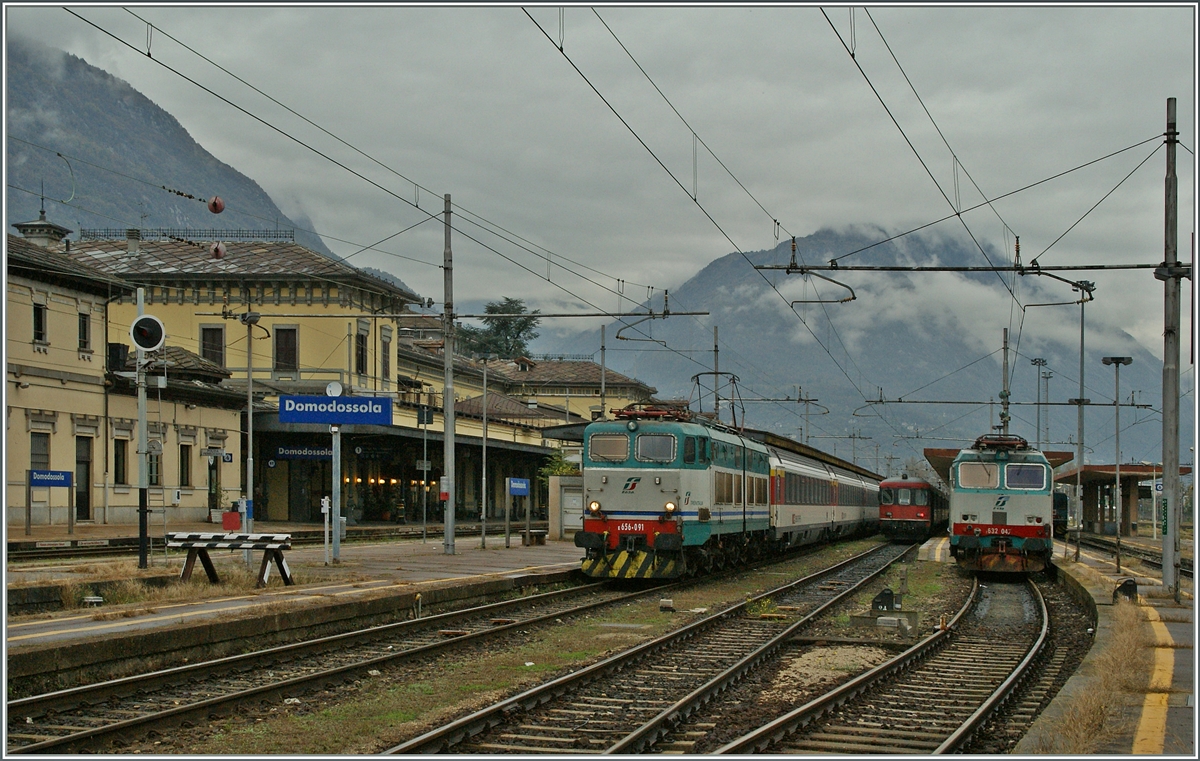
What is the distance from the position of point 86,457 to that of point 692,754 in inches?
1360

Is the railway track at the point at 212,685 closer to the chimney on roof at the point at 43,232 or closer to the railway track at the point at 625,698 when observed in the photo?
the railway track at the point at 625,698

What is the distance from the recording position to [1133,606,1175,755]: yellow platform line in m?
8.88

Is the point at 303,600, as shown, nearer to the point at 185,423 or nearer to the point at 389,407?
the point at 389,407

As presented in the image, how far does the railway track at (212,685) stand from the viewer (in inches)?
385

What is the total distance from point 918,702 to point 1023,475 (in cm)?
1728

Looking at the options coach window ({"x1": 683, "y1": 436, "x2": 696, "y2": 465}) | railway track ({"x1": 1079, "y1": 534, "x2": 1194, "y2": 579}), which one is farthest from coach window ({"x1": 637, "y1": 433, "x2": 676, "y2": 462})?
railway track ({"x1": 1079, "y1": 534, "x2": 1194, "y2": 579})

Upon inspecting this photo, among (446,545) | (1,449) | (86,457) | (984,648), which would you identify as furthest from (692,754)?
(86,457)

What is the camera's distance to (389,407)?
25.9 m

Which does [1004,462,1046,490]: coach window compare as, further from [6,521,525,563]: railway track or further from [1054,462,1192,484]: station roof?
[1054,462,1192,484]: station roof

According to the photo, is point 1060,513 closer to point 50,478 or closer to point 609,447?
point 609,447

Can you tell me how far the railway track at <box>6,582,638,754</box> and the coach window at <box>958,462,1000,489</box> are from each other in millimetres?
13902

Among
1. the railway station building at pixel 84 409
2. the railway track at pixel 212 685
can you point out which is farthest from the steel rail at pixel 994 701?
the railway station building at pixel 84 409

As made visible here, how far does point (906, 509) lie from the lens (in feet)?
164

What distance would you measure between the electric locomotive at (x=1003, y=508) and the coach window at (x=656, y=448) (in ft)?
26.8
